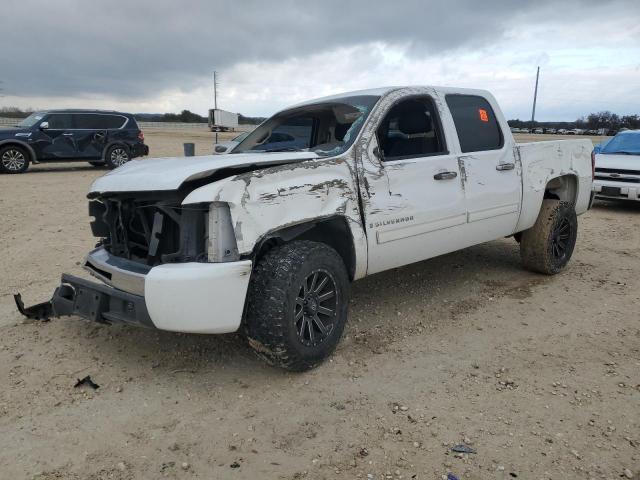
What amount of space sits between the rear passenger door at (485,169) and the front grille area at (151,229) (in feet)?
7.81

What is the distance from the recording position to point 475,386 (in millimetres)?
3334

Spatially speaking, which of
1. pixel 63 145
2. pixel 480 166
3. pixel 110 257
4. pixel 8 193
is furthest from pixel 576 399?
pixel 63 145

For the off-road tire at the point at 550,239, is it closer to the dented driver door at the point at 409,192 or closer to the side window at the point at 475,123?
the side window at the point at 475,123

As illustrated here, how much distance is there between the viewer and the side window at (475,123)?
458cm

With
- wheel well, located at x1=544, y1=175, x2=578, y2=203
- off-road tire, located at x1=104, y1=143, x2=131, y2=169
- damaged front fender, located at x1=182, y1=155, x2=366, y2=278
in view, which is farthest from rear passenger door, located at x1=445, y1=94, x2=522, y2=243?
off-road tire, located at x1=104, y1=143, x2=131, y2=169

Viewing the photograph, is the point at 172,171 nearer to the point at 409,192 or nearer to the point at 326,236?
the point at 326,236

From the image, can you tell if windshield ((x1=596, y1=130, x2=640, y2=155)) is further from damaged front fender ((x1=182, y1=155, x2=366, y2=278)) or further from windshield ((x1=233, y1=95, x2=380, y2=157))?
damaged front fender ((x1=182, y1=155, x2=366, y2=278))

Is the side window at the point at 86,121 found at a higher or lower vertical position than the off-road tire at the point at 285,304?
higher

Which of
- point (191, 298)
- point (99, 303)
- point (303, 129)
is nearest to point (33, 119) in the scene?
point (303, 129)

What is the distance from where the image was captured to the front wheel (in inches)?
616

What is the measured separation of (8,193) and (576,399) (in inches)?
427

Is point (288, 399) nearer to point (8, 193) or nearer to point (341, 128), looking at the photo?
point (341, 128)

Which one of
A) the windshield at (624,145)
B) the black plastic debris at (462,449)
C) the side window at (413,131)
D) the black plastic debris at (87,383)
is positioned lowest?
the black plastic debris at (462,449)

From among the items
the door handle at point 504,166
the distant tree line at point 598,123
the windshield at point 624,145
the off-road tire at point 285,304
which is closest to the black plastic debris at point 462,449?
the off-road tire at point 285,304
